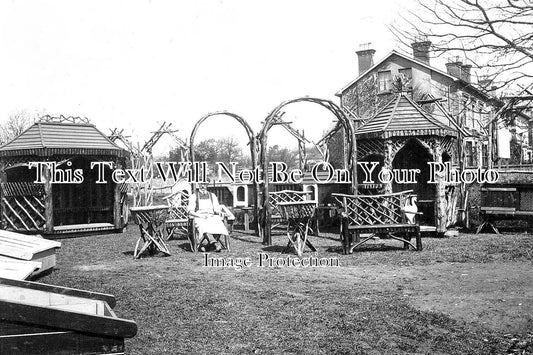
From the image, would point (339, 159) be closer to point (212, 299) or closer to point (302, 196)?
point (302, 196)

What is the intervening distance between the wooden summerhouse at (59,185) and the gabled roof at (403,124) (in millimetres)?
8328

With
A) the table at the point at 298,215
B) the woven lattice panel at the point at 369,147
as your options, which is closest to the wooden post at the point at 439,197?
the woven lattice panel at the point at 369,147

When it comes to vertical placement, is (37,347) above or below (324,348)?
above

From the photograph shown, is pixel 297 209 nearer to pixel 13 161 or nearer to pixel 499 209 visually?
pixel 499 209

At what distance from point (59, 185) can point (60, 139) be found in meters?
2.23

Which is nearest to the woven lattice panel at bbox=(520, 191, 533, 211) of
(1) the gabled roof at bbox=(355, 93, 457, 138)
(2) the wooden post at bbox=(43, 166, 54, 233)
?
(1) the gabled roof at bbox=(355, 93, 457, 138)

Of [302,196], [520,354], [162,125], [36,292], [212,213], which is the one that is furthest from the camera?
[162,125]

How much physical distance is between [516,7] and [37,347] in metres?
5.19

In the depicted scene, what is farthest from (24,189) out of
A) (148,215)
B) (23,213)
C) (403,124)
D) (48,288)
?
(48,288)

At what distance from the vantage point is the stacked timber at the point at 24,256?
6.74 metres

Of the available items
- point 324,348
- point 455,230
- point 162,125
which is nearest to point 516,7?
point 324,348

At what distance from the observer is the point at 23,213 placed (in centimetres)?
1505

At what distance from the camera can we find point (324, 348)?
4609 mm

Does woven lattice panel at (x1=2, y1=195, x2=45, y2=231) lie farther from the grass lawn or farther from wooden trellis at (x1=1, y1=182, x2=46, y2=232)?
the grass lawn
